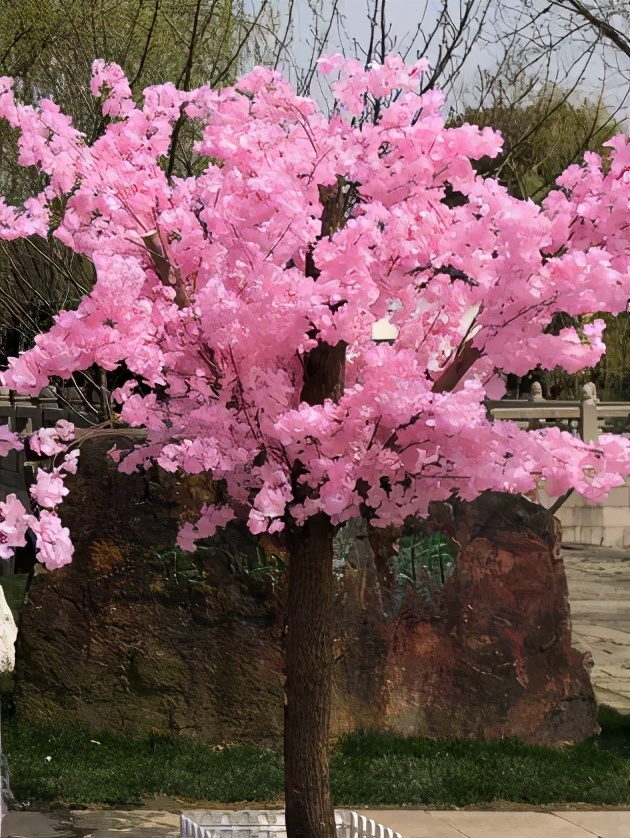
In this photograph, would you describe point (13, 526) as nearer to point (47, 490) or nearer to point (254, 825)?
point (47, 490)

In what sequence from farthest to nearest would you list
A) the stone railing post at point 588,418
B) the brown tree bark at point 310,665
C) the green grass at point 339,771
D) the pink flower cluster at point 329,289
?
1. the stone railing post at point 588,418
2. the green grass at point 339,771
3. the brown tree bark at point 310,665
4. the pink flower cluster at point 329,289

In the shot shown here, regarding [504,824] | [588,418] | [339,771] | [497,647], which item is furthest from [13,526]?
[588,418]

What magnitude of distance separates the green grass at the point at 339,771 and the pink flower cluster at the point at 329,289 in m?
3.04

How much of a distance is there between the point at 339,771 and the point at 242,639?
3.69ft

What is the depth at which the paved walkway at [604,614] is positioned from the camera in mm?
11875

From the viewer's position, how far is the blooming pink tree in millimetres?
4375

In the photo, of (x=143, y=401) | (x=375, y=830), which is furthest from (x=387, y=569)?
(x=143, y=401)

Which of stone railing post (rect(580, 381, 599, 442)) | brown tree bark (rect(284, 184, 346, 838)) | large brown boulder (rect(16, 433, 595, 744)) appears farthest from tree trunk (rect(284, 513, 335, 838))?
stone railing post (rect(580, 381, 599, 442))

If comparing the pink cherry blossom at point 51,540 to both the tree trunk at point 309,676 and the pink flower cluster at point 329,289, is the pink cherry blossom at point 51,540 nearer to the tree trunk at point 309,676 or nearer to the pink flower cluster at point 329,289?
the pink flower cluster at point 329,289

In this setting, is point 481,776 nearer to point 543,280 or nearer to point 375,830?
point 375,830

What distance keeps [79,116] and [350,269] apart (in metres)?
8.88

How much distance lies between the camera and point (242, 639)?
831 centimetres

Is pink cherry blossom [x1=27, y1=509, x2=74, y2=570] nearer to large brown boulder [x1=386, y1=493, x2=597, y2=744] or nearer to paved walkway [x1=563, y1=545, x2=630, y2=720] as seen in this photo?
paved walkway [x1=563, y1=545, x2=630, y2=720]

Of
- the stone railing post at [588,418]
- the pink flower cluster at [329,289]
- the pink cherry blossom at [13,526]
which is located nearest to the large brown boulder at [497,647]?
the pink flower cluster at [329,289]
